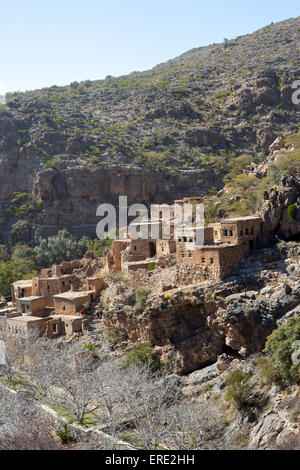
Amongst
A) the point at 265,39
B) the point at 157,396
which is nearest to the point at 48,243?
the point at 157,396

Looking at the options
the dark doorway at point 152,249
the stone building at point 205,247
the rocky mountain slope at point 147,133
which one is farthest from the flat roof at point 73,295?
the rocky mountain slope at point 147,133

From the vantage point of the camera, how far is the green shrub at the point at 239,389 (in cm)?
2206

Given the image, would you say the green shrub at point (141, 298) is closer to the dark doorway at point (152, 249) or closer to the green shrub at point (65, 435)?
the dark doorway at point (152, 249)

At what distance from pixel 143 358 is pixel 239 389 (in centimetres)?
696

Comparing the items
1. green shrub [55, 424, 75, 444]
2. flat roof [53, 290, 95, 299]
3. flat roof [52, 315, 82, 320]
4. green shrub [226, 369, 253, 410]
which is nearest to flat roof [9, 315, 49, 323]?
flat roof [52, 315, 82, 320]

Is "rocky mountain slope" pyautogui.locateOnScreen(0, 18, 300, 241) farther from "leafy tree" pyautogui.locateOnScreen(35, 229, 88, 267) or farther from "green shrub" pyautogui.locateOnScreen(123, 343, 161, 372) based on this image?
"green shrub" pyautogui.locateOnScreen(123, 343, 161, 372)

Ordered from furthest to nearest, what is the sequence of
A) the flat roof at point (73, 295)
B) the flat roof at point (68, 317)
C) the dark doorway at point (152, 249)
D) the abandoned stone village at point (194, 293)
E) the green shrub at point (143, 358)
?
the dark doorway at point (152, 249)
the flat roof at point (73, 295)
the flat roof at point (68, 317)
the green shrub at point (143, 358)
the abandoned stone village at point (194, 293)

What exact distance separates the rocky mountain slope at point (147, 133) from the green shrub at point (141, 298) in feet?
109

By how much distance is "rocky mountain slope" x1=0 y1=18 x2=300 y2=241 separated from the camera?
65750mm

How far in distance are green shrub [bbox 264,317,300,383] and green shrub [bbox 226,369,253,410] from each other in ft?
5.07

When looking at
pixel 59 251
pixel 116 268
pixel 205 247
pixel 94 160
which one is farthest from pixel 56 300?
pixel 94 160

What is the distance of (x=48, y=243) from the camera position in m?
57.1

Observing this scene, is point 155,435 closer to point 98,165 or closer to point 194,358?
point 194,358
